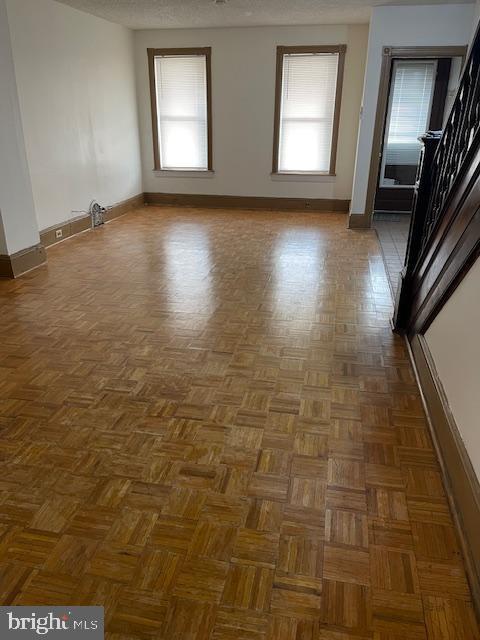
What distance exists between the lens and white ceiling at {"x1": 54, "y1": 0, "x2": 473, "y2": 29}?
5289 millimetres

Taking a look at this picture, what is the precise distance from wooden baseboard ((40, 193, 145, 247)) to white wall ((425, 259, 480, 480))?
14.5 ft

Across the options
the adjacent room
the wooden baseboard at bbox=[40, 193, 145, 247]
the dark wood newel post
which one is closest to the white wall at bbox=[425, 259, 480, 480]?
the adjacent room

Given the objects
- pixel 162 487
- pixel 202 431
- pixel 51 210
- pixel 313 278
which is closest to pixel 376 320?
pixel 313 278

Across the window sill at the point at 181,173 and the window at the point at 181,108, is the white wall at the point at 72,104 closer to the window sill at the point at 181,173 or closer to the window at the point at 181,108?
the window at the point at 181,108

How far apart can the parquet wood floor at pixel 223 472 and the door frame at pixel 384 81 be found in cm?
289

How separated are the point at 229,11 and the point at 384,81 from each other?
6.66 feet

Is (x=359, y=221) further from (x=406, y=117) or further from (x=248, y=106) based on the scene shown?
(x=248, y=106)

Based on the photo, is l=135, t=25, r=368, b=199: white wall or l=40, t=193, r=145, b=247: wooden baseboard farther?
l=135, t=25, r=368, b=199: white wall

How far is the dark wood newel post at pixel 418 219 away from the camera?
2869mm

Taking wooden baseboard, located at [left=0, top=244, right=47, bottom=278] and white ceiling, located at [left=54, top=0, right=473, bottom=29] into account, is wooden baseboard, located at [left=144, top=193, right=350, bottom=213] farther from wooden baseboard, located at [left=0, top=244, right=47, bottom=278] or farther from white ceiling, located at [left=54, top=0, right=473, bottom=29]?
wooden baseboard, located at [left=0, top=244, right=47, bottom=278]

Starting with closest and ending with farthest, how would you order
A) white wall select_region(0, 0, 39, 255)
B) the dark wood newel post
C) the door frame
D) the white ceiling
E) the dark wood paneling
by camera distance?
the dark wood paneling < the dark wood newel post < white wall select_region(0, 0, 39, 255) < the white ceiling < the door frame

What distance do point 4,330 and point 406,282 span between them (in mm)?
2627

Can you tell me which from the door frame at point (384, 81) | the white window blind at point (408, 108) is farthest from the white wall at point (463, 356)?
the white window blind at point (408, 108)

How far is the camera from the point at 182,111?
7.33m
